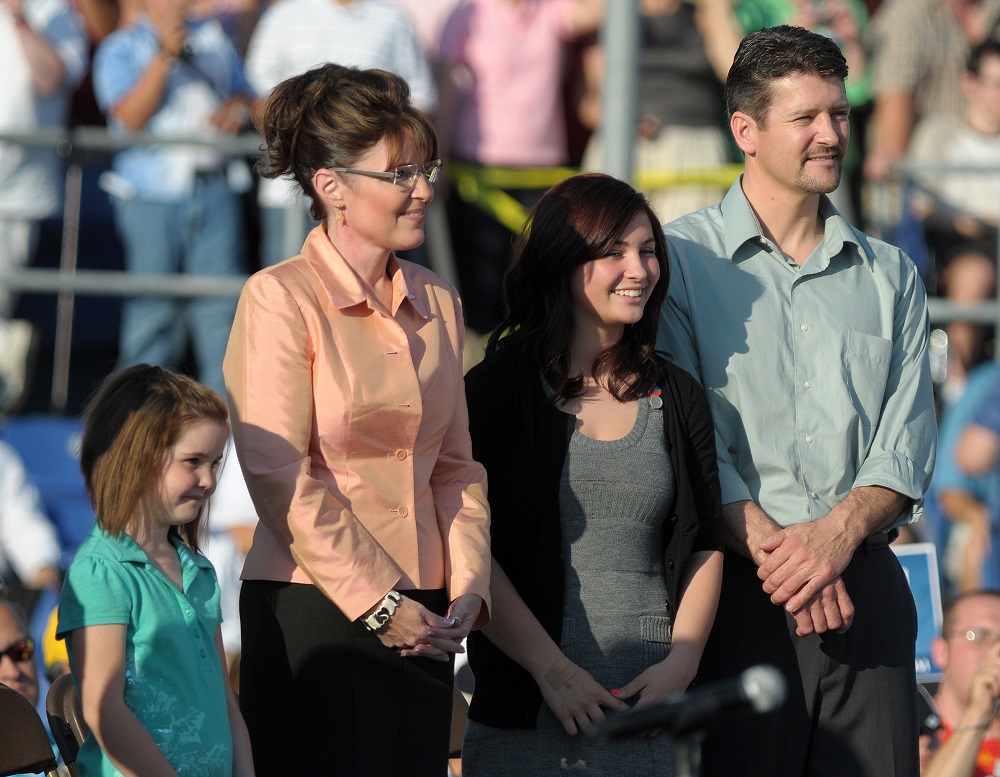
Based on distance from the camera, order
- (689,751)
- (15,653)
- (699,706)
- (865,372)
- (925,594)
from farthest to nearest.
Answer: (925,594), (15,653), (865,372), (689,751), (699,706)

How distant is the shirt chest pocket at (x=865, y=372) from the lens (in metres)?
3.41

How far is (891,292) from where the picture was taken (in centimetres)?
349

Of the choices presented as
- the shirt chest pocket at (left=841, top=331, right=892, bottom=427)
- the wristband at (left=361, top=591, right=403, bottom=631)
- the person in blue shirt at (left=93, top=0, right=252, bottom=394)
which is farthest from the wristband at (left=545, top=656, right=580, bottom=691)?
the person in blue shirt at (left=93, top=0, right=252, bottom=394)

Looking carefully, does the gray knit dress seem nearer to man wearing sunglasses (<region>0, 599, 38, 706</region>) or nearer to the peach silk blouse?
the peach silk blouse

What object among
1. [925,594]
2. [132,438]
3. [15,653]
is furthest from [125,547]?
[925,594]

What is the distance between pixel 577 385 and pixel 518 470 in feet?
0.75

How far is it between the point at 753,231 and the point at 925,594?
1927mm

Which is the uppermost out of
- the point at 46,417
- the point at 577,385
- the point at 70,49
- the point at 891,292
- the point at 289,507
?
the point at 70,49

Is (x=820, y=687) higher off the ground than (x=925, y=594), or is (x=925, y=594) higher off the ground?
(x=820, y=687)

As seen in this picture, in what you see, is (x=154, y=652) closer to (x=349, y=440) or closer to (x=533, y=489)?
(x=349, y=440)

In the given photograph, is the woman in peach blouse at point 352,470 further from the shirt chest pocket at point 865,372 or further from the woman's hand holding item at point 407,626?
the shirt chest pocket at point 865,372

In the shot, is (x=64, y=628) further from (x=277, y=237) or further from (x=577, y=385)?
(x=277, y=237)

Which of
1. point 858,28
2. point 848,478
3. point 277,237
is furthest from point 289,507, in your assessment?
point 858,28

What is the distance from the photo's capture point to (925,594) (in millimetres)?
4910
